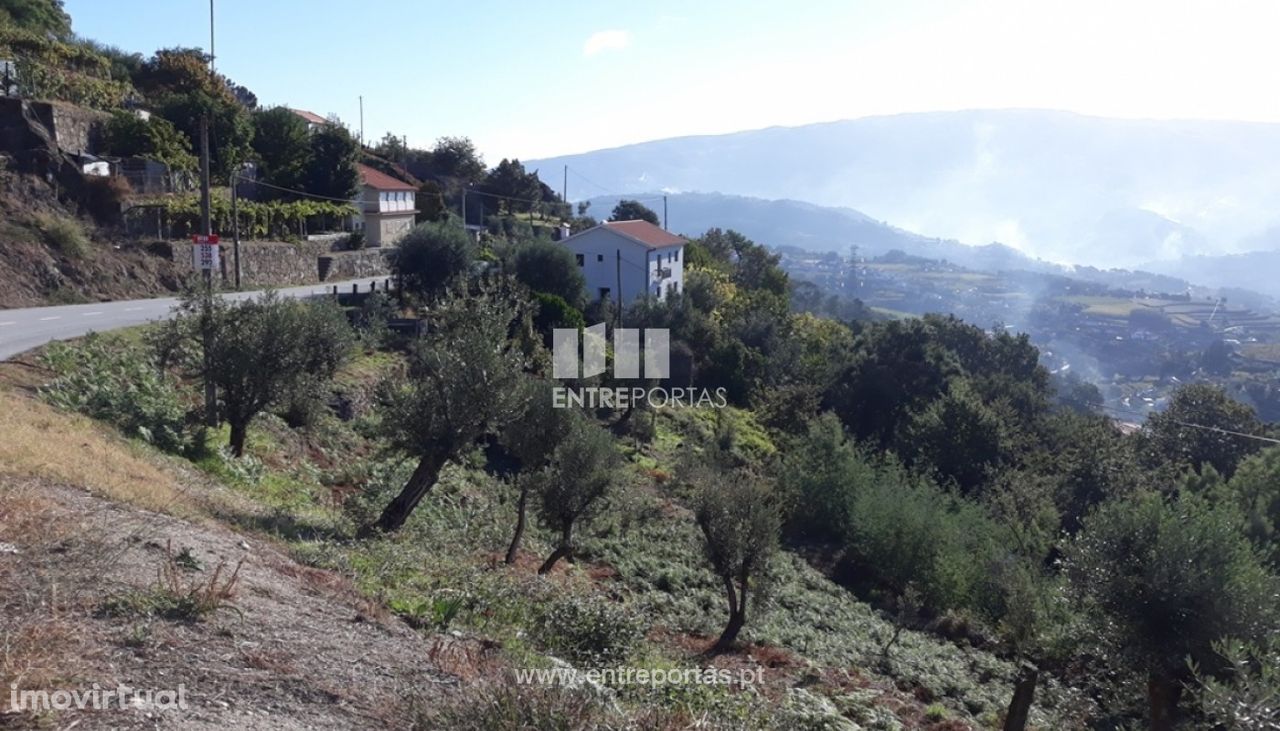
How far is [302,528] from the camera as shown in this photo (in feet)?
41.6

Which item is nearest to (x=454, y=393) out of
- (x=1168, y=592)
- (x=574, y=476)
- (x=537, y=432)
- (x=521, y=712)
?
A: (x=537, y=432)

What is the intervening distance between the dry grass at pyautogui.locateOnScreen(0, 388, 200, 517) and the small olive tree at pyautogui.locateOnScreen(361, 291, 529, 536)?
10.5ft

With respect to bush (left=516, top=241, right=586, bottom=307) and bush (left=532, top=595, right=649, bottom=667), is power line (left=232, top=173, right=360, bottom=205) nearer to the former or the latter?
bush (left=516, top=241, right=586, bottom=307)

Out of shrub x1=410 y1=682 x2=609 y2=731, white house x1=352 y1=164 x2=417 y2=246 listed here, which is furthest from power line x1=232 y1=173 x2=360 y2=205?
shrub x1=410 y1=682 x2=609 y2=731

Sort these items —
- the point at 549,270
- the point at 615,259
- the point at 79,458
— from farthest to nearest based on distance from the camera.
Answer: the point at 615,259 → the point at 549,270 → the point at 79,458

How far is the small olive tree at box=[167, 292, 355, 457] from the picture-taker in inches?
629

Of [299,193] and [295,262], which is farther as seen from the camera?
[299,193]

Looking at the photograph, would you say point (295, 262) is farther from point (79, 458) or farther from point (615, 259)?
point (79, 458)

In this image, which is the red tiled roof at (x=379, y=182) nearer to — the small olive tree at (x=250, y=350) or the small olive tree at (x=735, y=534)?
the small olive tree at (x=250, y=350)

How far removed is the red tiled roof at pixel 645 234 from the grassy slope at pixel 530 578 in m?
26.6

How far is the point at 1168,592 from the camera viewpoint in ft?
37.3

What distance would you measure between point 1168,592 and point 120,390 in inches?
719

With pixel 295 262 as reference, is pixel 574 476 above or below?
below

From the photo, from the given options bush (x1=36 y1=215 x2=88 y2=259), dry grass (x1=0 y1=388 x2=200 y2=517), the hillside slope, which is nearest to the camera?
dry grass (x1=0 y1=388 x2=200 y2=517)
